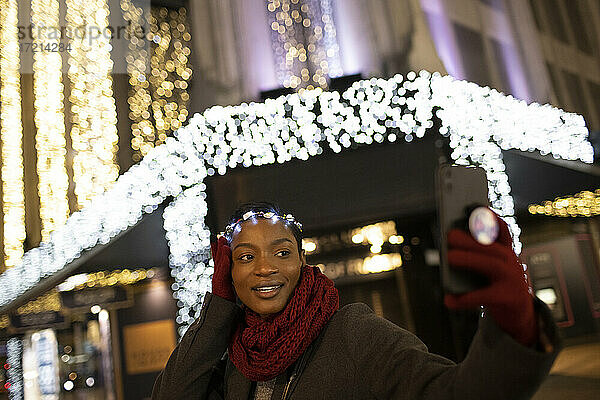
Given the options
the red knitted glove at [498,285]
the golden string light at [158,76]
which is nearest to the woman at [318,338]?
the red knitted glove at [498,285]

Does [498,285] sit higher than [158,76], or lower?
lower

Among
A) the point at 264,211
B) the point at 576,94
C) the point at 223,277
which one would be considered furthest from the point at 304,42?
the point at 223,277

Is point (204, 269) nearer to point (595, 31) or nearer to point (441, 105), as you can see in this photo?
point (441, 105)

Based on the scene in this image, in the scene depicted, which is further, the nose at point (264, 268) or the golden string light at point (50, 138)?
the golden string light at point (50, 138)

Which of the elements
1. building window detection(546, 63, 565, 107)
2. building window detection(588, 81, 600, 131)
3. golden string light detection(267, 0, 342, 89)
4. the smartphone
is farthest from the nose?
building window detection(588, 81, 600, 131)

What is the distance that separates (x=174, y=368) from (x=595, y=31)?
653 centimetres

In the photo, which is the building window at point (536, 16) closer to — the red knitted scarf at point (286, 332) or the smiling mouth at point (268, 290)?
the red knitted scarf at point (286, 332)

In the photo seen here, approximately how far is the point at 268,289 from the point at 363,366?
426 millimetres

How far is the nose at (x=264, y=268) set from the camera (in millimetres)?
1926

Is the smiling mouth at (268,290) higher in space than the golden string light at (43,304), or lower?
lower

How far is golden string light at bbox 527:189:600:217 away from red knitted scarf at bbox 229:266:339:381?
6.34 m

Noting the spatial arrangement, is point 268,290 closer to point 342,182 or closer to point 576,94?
point 342,182

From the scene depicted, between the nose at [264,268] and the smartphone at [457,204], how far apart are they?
2.57 ft

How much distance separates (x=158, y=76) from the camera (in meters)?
8.80
